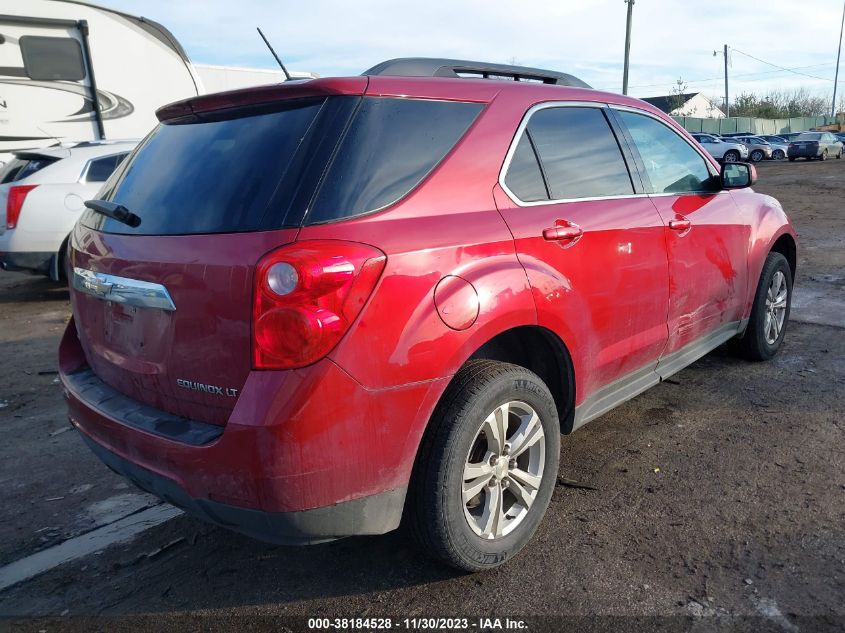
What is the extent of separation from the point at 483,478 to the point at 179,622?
3.83 ft

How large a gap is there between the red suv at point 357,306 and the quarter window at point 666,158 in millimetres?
551

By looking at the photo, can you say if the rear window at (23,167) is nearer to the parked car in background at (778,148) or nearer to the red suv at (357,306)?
the red suv at (357,306)

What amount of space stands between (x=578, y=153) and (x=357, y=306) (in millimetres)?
1573

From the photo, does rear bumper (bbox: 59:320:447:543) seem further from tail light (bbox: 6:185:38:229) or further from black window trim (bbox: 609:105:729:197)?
tail light (bbox: 6:185:38:229)

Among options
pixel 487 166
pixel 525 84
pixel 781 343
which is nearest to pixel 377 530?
pixel 487 166

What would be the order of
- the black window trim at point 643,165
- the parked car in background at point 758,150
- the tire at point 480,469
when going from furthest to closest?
the parked car in background at point 758,150, the black window trim at point 643,165, the tire at point 480,469

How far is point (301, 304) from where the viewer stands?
6.79 feet

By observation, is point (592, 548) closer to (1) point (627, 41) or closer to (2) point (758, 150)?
(1) point (627, 41)

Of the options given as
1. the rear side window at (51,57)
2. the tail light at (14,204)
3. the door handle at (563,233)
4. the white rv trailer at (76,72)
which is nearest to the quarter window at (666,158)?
the door handle at (563,233)

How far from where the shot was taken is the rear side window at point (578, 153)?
9.83ft

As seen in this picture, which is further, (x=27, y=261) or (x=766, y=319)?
(x=27, y=261)

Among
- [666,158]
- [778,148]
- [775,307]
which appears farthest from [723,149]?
[666,158]

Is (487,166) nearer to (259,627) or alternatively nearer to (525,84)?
(525,84)

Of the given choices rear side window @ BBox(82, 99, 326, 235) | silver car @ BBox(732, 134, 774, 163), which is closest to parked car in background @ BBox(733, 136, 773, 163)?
silver car @ BBox(732, 134, 774, 163)
